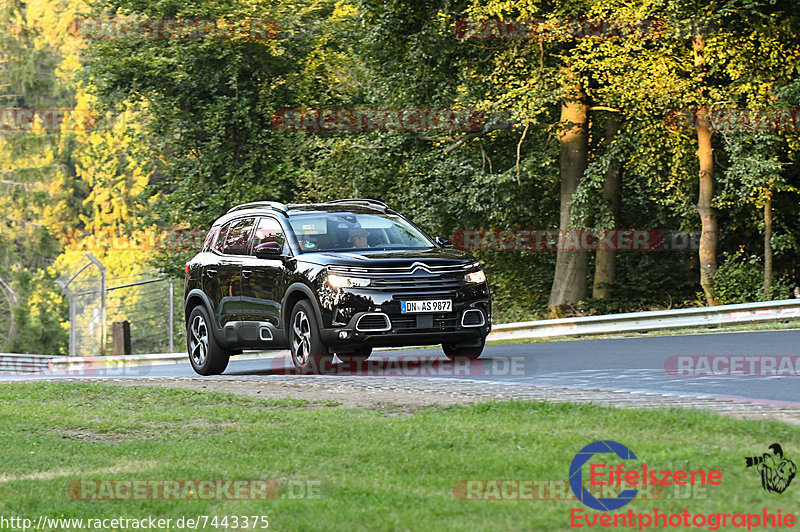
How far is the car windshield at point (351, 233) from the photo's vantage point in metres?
15.1

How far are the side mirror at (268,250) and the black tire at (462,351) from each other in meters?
2.44

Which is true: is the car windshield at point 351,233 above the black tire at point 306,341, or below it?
above

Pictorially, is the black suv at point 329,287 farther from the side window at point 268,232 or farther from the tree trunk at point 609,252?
the tree trunk at point 609,252

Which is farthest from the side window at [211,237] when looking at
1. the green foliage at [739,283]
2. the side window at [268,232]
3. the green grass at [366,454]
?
the green foliage at [739,283]

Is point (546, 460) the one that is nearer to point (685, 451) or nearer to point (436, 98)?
point (685, 451)

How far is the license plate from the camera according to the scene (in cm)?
1417

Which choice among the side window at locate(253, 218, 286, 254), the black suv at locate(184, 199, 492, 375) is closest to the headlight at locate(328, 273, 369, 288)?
the black suv at locate(184, 199, 492, 375)

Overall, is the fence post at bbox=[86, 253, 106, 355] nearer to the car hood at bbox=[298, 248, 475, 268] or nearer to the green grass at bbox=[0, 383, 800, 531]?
the car hood at bbox=[298, 248, 475, 268]

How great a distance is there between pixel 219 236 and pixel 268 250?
6.87 feet

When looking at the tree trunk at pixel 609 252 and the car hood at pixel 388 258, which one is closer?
the car hood at pixel 388 258

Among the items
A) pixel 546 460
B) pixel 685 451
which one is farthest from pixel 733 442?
pixel 546 460

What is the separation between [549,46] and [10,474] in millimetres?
21398

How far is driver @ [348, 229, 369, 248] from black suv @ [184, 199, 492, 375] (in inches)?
0.5

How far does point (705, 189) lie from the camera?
1104 inches
